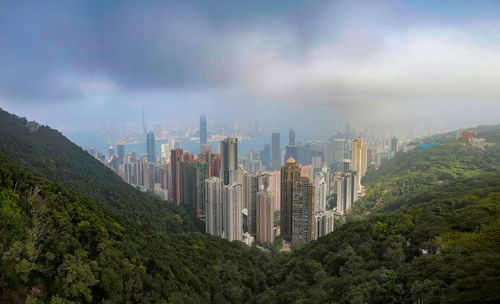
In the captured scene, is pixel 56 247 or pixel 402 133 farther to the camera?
pixel 402 133

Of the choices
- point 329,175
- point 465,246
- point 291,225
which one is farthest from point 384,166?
point 465,246

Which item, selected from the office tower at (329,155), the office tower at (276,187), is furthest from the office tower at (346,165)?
the office tower at (276,187)

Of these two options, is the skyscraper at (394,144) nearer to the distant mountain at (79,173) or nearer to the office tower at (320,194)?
the office tower at (320,194)

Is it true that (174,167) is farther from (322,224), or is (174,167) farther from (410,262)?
(410,262)

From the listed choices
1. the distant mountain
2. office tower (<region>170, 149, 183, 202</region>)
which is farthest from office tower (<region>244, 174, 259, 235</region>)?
office tower (<region>170, 149, 183, 202</region>)

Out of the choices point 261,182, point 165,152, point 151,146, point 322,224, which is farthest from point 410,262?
point 151,146

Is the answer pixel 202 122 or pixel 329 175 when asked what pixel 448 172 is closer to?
pixel 329 175
